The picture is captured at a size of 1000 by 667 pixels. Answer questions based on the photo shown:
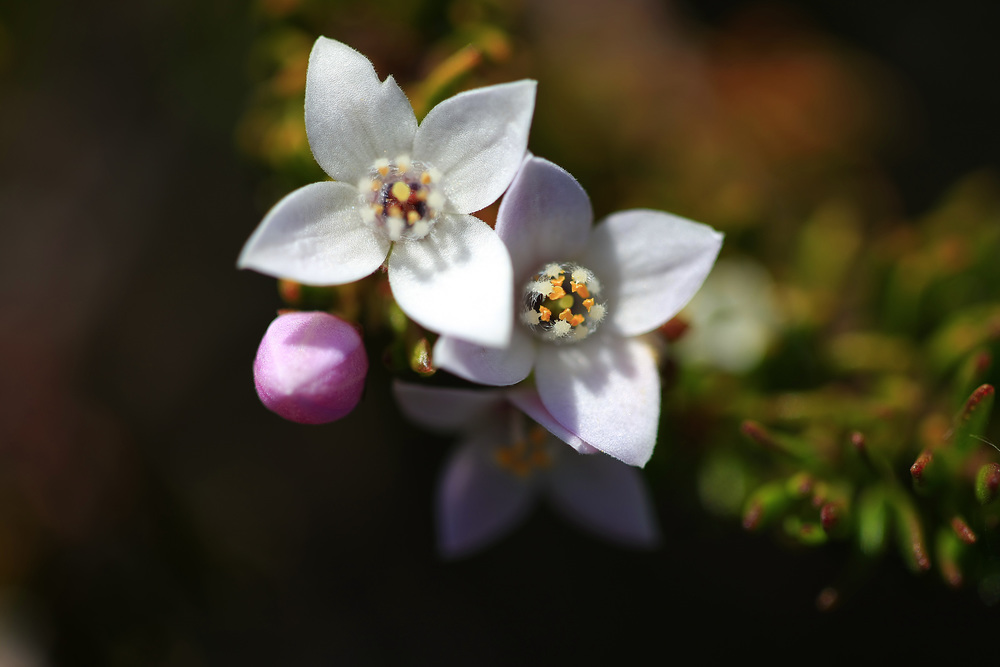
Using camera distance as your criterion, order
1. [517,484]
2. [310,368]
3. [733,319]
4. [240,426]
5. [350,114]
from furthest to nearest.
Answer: [240,426], [733,319], [517,484], [350,114], [310,368]

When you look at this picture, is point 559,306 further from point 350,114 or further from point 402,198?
point 350,114

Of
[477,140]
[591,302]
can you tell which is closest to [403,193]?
[477,140]

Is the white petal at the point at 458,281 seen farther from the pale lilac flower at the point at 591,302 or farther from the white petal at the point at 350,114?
the white petal at the point at 350,114

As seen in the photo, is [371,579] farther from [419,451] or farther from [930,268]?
[930,268]

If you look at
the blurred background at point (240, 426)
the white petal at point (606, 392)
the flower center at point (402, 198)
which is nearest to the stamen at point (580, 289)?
the white petal at point (606, 392)

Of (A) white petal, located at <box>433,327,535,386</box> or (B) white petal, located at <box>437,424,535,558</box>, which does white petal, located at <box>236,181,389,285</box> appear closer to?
(A) white petal, located at <box>433,327,535,386</box>

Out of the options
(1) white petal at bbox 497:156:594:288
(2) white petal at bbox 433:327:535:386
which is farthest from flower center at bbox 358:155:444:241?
(2) white petal at bbox 433:327:535:386

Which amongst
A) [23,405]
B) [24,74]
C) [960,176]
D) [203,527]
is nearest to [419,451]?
[203,527]
